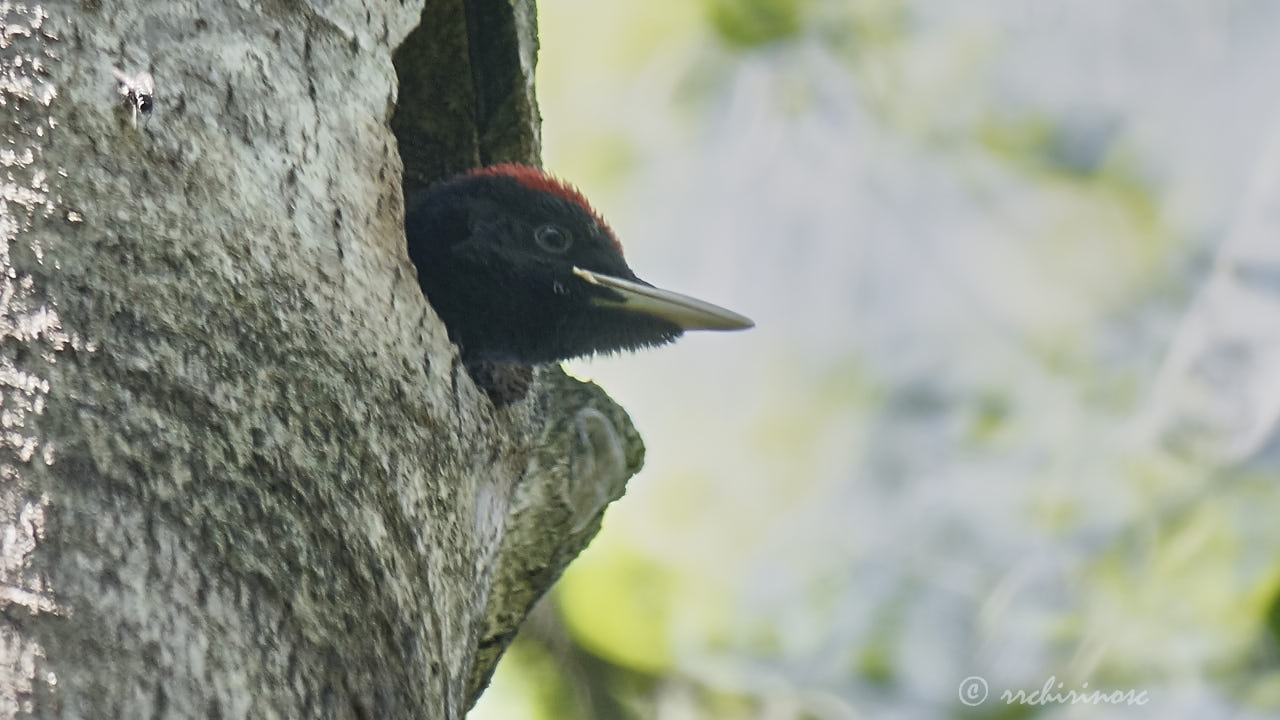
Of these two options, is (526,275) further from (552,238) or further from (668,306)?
(668,306)

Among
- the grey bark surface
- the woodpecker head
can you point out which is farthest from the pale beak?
Answer: the grey bark surface

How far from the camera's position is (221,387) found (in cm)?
148

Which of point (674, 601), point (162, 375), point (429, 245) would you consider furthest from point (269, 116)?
point (674, 601)

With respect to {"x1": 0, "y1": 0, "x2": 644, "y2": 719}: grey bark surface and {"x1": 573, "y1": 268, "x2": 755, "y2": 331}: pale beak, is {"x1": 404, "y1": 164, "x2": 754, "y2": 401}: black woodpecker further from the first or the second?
{"x1": 0, "y1": 0, "x2": 644, "y2": 719}: grey bark surface

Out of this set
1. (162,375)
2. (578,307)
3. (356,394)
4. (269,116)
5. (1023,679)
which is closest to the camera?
(162,375)

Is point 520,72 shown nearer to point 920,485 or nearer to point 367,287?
point 367,287

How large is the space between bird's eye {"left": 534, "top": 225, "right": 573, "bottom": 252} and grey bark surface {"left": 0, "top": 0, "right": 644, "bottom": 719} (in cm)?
101

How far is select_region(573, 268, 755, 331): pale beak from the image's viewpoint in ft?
9.58

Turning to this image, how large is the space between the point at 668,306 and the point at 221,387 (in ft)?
5.35

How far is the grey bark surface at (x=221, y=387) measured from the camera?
4.01ft

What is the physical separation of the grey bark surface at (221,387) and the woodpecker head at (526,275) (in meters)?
0.82

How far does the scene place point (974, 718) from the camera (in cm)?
455

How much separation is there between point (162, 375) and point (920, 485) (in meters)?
3.60

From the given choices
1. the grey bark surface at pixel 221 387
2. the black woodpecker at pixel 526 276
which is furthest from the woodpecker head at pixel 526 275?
the grey bark surface at pixel 221 387
